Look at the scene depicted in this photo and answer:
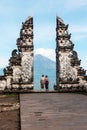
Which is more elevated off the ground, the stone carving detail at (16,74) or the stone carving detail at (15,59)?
the stone carving detail at (15,59)

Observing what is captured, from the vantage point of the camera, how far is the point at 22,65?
82.5ft

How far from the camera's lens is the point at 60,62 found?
2548cm

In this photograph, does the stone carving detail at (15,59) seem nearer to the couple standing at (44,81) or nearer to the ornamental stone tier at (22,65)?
the ornamental stone tier at (22,65)

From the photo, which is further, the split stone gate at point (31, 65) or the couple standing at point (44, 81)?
the couple standing at point (44, 81)

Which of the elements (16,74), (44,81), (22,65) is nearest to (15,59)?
(22,65)

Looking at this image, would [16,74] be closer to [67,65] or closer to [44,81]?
[44,81]

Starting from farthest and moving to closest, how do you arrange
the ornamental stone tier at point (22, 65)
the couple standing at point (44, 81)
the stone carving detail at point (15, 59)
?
1. the couple standing at point (44, 81)
2. the stone carving detail at point (15, 59)
3. the ornamental stone tier at point (22, 65)

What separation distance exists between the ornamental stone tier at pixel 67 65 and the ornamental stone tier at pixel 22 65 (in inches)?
69.5

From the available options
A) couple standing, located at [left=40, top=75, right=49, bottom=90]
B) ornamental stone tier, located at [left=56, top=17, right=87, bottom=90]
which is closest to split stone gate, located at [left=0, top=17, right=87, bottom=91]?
ornamental stone tier, located at [left=56, top=17, right=87, bottom=90]

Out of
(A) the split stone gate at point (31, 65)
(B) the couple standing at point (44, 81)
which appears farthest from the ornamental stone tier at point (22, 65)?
(B) the couple standing at point (44, 81)

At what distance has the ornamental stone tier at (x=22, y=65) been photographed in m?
24.6

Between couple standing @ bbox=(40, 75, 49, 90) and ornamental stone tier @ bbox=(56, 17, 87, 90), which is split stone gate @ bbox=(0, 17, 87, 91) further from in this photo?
couple standing @ bbox=(40, 75, 49, 90)

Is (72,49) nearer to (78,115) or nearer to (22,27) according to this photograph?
(22,27)

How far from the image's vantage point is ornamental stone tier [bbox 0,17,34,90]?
24.6 meters
